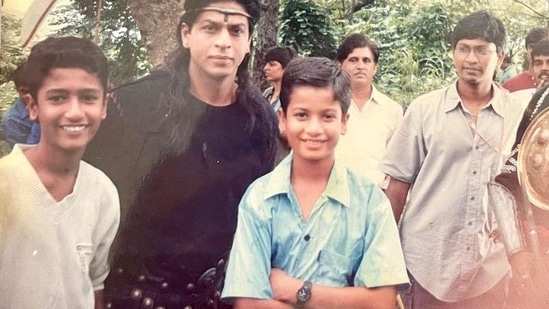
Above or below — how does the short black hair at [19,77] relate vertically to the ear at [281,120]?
above

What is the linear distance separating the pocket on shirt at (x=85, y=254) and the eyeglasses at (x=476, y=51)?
1431 millimetres

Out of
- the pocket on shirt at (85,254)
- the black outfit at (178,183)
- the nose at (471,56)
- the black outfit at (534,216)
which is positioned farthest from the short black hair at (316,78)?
the pocket on shirt at (85,254)

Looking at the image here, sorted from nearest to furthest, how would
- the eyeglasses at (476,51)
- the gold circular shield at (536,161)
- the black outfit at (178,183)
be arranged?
the black outfit at (178,183) → the eyeglasses at (476,51) → the gold circular shield at (536,161)

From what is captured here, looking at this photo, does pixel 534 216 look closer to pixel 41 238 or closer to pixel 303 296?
pixel 303 296

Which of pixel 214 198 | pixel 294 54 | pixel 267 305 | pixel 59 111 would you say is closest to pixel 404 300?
pixel 267 305

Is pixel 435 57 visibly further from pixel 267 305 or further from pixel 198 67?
pixel 267 305

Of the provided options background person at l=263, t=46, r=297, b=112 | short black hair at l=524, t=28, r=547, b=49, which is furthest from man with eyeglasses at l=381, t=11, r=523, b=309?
background person at l=263, t=46, r=297, b=112

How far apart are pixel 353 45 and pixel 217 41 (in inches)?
18.8

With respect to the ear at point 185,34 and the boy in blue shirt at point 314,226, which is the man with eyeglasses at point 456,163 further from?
the ear at point 185,34

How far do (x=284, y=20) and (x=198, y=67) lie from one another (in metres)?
0.34

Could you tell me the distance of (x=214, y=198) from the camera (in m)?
2.67

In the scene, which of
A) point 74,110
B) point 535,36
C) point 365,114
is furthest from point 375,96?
point 74,110

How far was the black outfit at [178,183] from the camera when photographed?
263cm

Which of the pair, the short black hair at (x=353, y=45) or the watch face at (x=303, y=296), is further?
the short black hair at (x=353, y=45)
